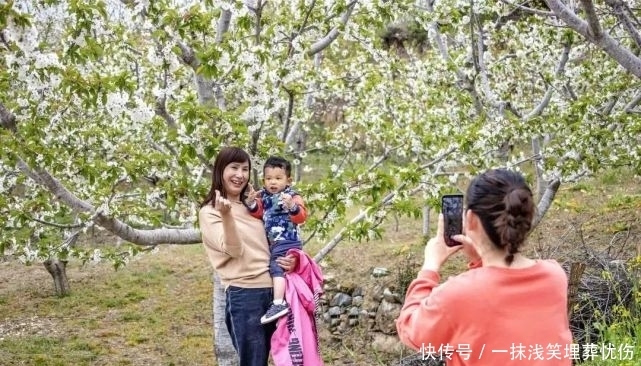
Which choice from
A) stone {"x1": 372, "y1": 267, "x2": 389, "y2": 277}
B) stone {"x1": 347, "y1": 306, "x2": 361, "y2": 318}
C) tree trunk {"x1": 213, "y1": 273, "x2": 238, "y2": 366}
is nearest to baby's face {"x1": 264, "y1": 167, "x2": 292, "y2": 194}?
tree trunk {"x1": 213, "y1": 273, "x2": 238, "y2": 366}

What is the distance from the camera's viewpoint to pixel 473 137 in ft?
16.8

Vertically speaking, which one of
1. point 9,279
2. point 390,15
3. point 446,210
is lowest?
point 9,279

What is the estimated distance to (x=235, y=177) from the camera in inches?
133

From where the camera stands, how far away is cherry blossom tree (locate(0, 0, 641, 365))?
375cm

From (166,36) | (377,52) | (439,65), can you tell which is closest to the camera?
(166,36)

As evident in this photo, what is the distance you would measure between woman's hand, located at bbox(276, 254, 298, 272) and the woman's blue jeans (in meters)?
0.14

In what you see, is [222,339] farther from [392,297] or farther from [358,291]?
[358,291]

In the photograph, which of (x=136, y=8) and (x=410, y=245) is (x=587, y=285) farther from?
(x=410, y=245)

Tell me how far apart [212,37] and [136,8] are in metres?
0.66

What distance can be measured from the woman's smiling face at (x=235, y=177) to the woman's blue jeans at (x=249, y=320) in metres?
0.51

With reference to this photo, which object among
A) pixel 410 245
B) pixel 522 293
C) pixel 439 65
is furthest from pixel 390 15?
pixel 410 245

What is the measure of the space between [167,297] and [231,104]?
453cm

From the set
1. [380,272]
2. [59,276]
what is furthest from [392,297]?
[59,276]

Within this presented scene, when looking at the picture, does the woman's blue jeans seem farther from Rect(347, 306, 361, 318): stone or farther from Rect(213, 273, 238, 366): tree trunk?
Rect(347, 306, 361, 318): stone
